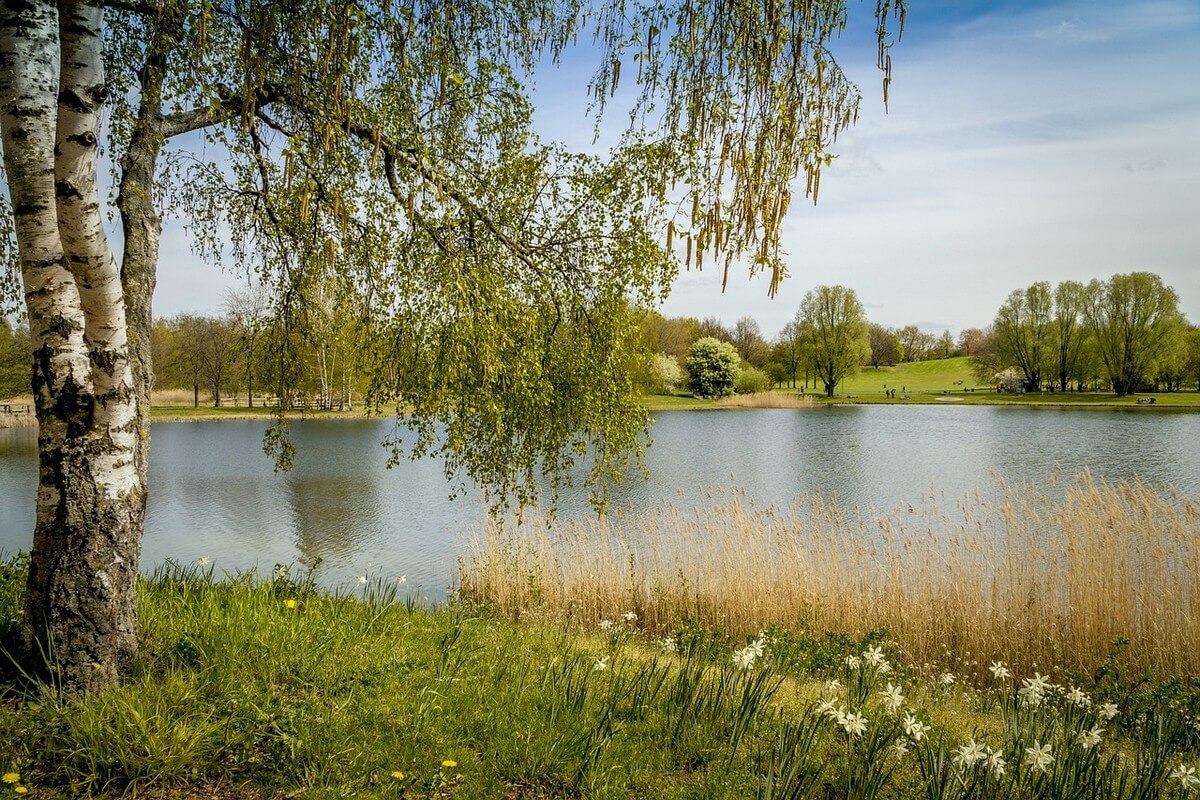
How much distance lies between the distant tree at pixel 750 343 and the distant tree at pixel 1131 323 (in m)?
35.2

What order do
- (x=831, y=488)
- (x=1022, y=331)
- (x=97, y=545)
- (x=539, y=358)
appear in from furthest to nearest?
1. (x=1022, y=331)
2. (x=831, y=488)
3. (x=539, y=358)
4. (x=97, y=545)

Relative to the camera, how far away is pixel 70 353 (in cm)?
351

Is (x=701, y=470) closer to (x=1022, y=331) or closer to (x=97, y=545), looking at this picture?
(x=97, y=545)

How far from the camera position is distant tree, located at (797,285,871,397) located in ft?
217

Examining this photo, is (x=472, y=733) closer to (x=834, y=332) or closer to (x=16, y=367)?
(x=16, y=367)

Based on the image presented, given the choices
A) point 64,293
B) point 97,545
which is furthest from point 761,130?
point 97,545

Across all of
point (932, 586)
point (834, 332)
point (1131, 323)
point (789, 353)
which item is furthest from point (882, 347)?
point (932, 586)

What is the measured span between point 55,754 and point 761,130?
14.0 feet

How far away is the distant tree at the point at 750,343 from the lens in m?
83.9

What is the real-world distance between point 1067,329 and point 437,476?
192 ft

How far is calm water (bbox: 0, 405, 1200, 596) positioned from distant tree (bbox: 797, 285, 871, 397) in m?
28.8

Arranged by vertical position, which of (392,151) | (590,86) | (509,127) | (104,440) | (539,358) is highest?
(509,127)

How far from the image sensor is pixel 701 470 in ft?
71.7

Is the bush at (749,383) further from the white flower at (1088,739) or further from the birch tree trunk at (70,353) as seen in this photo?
the birch tree trunk at (70,353)
